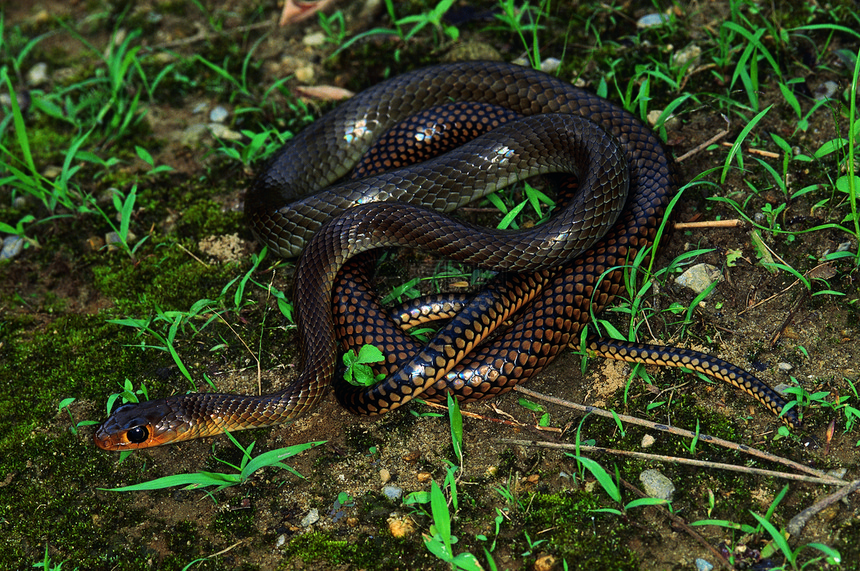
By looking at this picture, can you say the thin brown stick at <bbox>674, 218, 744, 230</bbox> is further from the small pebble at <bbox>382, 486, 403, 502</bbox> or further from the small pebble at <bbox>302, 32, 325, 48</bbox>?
the small pebble at <bbox>302, 32, 325, 48</bbox>

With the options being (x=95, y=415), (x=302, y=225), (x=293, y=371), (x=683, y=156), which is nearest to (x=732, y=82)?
(x=683, y=156)

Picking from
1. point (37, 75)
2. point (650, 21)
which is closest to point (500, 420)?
point (650, 21)

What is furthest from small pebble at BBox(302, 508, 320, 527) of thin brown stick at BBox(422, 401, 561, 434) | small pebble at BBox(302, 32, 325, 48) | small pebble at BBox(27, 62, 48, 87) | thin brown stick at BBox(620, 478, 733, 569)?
small pebble at BBox(27, 62, 48, 87)

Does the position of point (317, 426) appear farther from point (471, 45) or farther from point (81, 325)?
point (471, 45)

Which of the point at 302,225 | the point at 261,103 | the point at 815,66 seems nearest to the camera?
the point at 302,225

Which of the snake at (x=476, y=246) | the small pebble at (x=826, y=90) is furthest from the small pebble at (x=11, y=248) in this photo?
the small pebble at (x=826, y=90)
